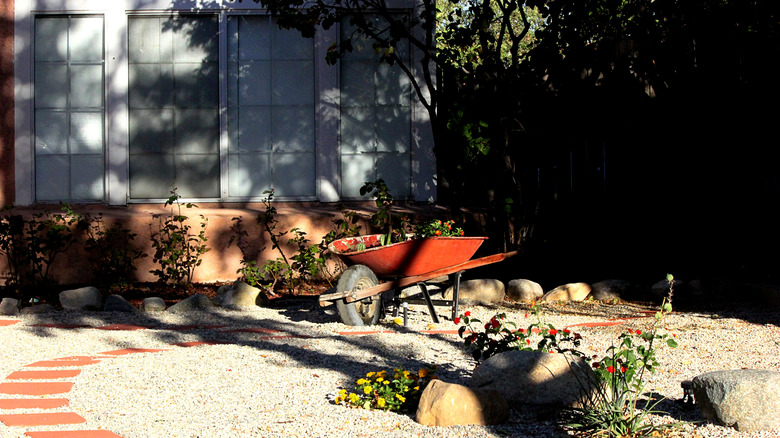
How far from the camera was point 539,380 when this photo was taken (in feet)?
11.4

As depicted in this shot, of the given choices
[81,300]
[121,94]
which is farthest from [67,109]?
[81,300]

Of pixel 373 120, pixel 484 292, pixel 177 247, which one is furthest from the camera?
pixel 373 120

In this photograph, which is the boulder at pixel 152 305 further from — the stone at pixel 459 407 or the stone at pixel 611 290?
the stone at pixel 459 407

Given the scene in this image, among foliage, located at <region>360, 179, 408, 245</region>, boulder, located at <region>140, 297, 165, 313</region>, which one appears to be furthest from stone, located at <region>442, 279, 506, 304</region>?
boulder, located at <region>140, 297, 165, 313</region>

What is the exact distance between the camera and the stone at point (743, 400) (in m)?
3.11

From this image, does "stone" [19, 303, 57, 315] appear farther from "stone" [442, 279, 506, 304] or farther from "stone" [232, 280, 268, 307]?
"stone" [442, 279, 506, 304]

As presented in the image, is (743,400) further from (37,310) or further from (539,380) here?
(37,310)

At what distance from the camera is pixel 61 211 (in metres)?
8.12

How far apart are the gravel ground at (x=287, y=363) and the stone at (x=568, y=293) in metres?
0.45

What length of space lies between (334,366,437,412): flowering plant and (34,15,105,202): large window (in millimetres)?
5833

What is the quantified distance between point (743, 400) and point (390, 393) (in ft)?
4.62

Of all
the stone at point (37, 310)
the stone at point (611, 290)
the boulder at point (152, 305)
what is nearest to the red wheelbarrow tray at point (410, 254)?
the boulder at point (152, 305)

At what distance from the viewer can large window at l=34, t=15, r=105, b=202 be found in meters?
8.52

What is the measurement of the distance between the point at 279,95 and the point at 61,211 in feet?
8.18
